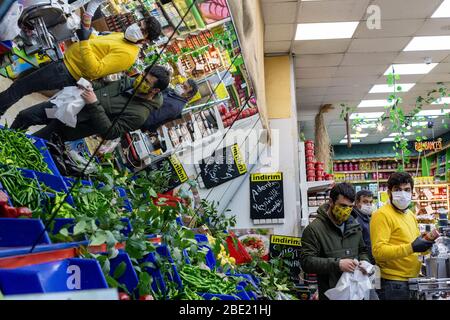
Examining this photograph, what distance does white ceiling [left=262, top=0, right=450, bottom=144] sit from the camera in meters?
5.36

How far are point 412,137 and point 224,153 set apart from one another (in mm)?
11937

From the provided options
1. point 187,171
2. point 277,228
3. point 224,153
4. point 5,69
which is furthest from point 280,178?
point 5,69

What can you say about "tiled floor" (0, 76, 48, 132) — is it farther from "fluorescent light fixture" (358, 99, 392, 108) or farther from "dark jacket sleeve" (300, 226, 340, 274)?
"fluorescent light fixture" (358, 99, 392, 108)

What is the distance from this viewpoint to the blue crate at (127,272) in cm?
124

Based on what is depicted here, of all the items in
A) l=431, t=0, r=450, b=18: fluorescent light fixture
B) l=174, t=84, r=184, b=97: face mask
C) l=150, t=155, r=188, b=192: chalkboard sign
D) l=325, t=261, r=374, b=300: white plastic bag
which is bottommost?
l=325, t=261, r=374, b=300: white plastic bag

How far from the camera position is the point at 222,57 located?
2.73m

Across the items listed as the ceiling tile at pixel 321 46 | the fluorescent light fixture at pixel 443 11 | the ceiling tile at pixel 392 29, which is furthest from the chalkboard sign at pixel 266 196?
the fluorescent light fixture at pixel 443 11

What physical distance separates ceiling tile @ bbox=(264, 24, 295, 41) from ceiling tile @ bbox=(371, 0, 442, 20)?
1022 millimetres

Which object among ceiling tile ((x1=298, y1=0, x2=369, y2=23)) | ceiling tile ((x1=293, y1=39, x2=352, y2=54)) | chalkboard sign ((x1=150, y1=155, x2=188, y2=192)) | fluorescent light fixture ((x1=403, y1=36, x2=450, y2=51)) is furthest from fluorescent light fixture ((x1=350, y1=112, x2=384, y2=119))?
chalkboard sign ((x1=150, y1=155, x2=188, y2=192))

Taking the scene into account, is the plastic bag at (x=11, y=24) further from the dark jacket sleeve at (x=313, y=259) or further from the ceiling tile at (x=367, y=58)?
the ceiling tile at (x=367, y=58)

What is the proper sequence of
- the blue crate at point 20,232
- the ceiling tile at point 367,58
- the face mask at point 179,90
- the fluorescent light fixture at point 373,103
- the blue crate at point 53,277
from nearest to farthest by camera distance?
the blue crate at point 53,277 < the blue crate at point 20,232 < the face mask at point 179,90 < the ceiling tile at point 367,58 < the fluorescent light fixture at point 373,103

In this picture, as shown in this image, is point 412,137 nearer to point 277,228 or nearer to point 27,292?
point 277,228

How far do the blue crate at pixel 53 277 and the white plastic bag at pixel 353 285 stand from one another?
2133mm

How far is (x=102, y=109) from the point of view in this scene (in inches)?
70.3
